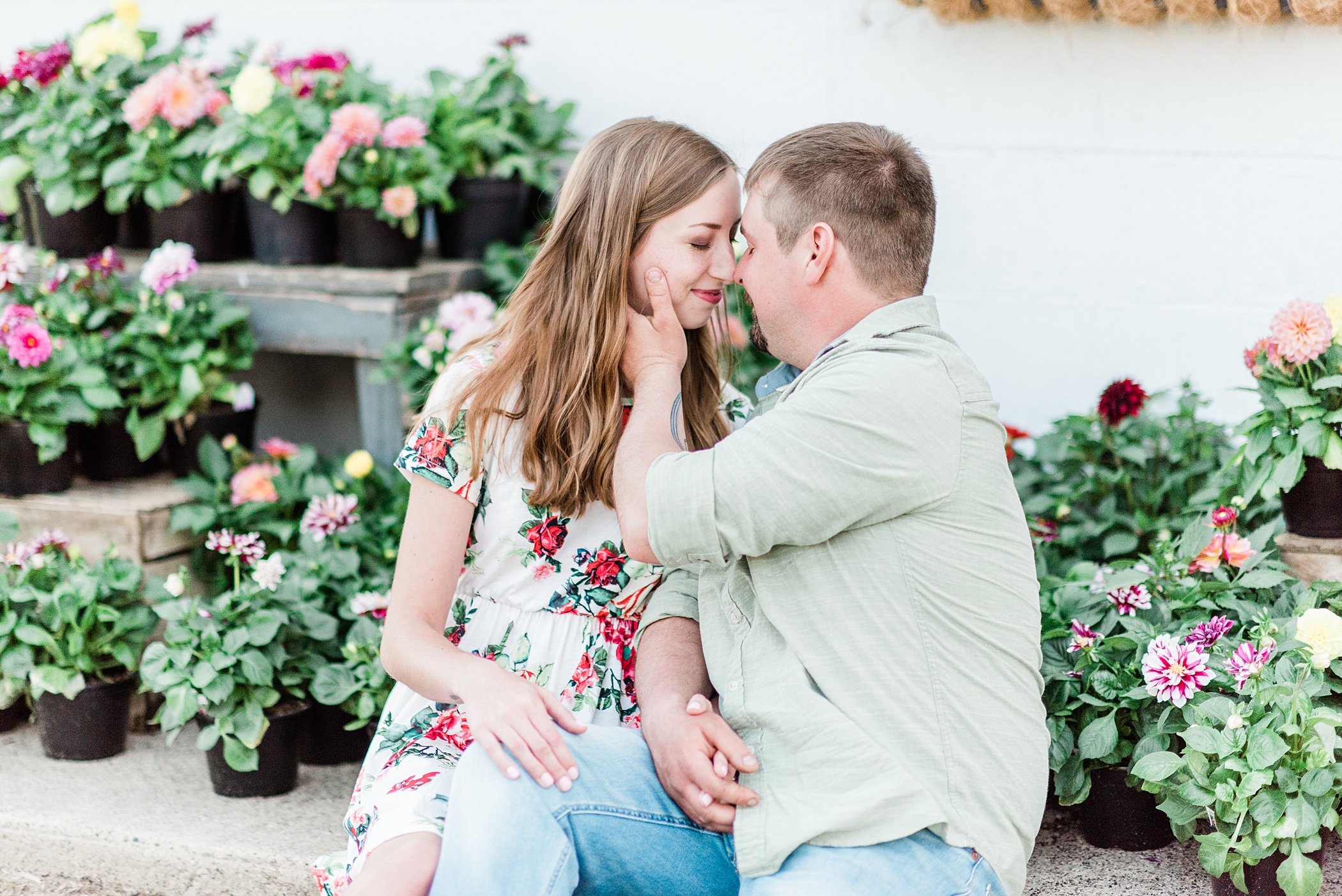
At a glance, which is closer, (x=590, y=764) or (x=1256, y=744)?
(x=590, y=764)

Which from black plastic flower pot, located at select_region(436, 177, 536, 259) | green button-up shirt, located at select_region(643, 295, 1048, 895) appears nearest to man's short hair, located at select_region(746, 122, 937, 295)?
green button-up shirt, located at select_region(643, 295, 1048, 895)

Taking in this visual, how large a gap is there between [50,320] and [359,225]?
0.71 metres

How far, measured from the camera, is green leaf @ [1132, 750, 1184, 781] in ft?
5.76

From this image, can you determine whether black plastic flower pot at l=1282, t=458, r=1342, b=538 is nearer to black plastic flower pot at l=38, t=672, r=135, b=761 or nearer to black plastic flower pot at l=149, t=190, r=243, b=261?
black plastic flower pot at l=38, t=672, r=135, b=761

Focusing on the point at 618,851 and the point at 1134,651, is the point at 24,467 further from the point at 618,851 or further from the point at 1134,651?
the point at 1134,651

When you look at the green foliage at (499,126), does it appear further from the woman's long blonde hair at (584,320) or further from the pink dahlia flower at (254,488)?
the woman's long blonde hair at (584,320)

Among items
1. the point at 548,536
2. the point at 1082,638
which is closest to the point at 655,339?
the point at 548,536

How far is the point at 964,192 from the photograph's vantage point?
2.83m

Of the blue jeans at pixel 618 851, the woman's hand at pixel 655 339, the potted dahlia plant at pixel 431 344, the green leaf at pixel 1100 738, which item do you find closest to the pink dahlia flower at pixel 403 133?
the potted dahlia plant at pixel 431 344

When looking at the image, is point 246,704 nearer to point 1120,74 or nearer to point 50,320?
point 50,320

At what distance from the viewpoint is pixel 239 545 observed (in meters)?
2.41

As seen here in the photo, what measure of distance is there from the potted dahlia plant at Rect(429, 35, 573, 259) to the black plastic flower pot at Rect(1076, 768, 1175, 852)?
5.87 feet

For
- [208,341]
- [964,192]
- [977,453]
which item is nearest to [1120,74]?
[964,192]

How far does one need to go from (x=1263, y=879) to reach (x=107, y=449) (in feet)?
8.09
